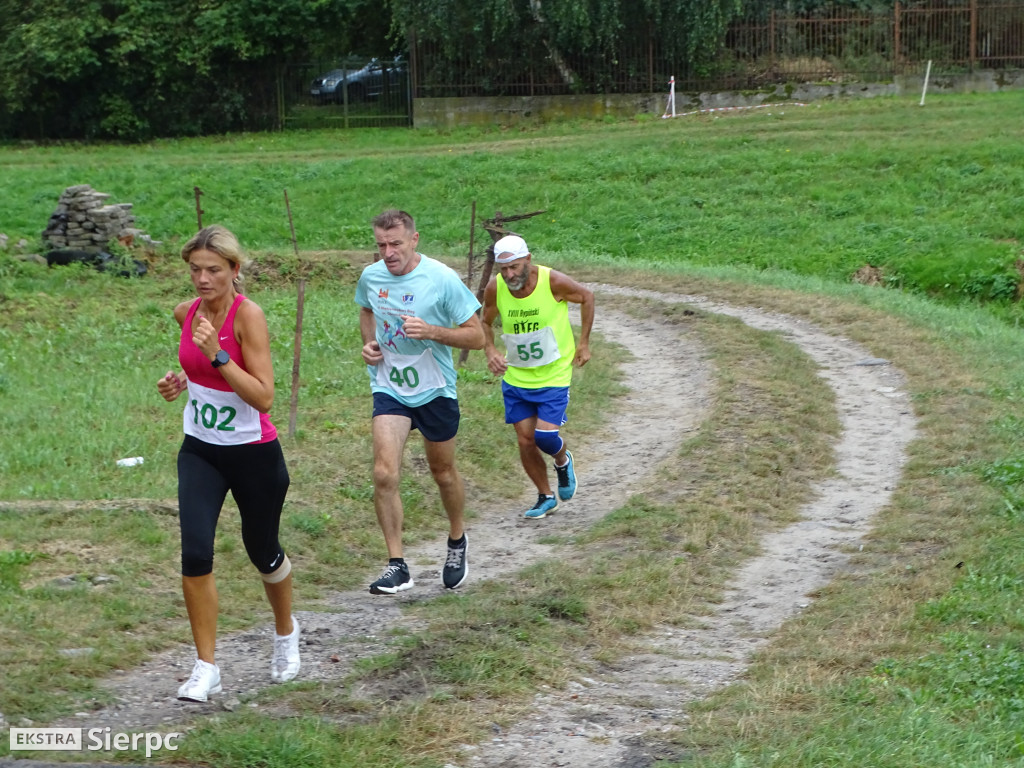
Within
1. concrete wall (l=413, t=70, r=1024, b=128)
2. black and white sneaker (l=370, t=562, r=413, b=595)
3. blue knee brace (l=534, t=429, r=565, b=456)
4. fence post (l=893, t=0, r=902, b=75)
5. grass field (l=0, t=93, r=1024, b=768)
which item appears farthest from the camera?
fence post (l=893, t=0, r=902, b=75)

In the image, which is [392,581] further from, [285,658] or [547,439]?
[547,439]

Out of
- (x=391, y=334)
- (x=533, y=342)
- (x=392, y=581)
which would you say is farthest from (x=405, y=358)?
(x=533, y=342)

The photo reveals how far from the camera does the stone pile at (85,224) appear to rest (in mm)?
20500

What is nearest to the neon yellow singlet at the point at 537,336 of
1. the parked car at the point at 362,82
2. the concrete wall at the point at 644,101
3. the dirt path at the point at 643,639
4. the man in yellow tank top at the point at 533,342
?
the man in yellow tank top at the point at 533,342

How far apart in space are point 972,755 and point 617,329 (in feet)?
37.7

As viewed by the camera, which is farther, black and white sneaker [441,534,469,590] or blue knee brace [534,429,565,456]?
blue knee brace [534,429,565,456]

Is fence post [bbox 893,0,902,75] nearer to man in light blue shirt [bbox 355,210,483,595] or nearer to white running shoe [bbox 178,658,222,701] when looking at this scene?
man in light blue shirt [bbox 355,210,483,595]

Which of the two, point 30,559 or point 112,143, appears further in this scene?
point 112,143

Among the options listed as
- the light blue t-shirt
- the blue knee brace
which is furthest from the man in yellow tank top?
the light blue t-shirt

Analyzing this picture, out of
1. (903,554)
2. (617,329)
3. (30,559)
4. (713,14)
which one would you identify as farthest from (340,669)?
(713,14)

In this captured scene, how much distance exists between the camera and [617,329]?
15.8 m

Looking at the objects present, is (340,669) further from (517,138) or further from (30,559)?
(517,138)

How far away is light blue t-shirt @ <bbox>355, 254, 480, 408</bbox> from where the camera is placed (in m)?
6.78

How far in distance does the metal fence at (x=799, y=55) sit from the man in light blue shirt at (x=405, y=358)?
2879 cm
